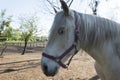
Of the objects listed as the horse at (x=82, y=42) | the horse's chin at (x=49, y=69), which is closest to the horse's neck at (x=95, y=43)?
the horse at (x=82, y=42)

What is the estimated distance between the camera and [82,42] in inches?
126

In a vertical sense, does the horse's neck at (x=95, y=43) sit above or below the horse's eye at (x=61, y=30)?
below

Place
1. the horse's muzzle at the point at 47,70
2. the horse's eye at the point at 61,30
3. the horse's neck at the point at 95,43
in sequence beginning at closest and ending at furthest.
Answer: the horse's muzzle at the point at 47,70, the horse's eye at the point at 61,30, the horse's neck at the point at 95,43

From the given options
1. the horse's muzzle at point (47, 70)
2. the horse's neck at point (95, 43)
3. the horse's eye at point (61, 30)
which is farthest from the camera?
the horse's neck at point (95, 43)

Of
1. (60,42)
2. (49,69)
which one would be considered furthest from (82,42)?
(49,69)

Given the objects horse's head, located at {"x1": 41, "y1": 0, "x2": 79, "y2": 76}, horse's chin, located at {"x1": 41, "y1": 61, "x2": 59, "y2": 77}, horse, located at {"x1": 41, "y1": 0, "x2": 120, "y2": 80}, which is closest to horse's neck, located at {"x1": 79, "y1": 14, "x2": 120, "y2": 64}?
horse, located at {"x1": 41, "y1": 0, "x2": 120, "y2": 80}

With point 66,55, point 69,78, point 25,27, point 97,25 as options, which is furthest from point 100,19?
point 25,27

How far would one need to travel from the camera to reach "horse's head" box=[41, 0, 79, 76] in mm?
2930

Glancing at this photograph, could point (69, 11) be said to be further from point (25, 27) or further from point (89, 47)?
point (25, 27)

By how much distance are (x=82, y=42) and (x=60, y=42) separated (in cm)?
35

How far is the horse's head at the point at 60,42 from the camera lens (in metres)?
2.93

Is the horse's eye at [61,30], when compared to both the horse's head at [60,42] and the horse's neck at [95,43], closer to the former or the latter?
the horse's head at [60,42]

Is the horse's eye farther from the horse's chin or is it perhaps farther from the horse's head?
the horse's chin

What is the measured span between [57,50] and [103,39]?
0.72m
